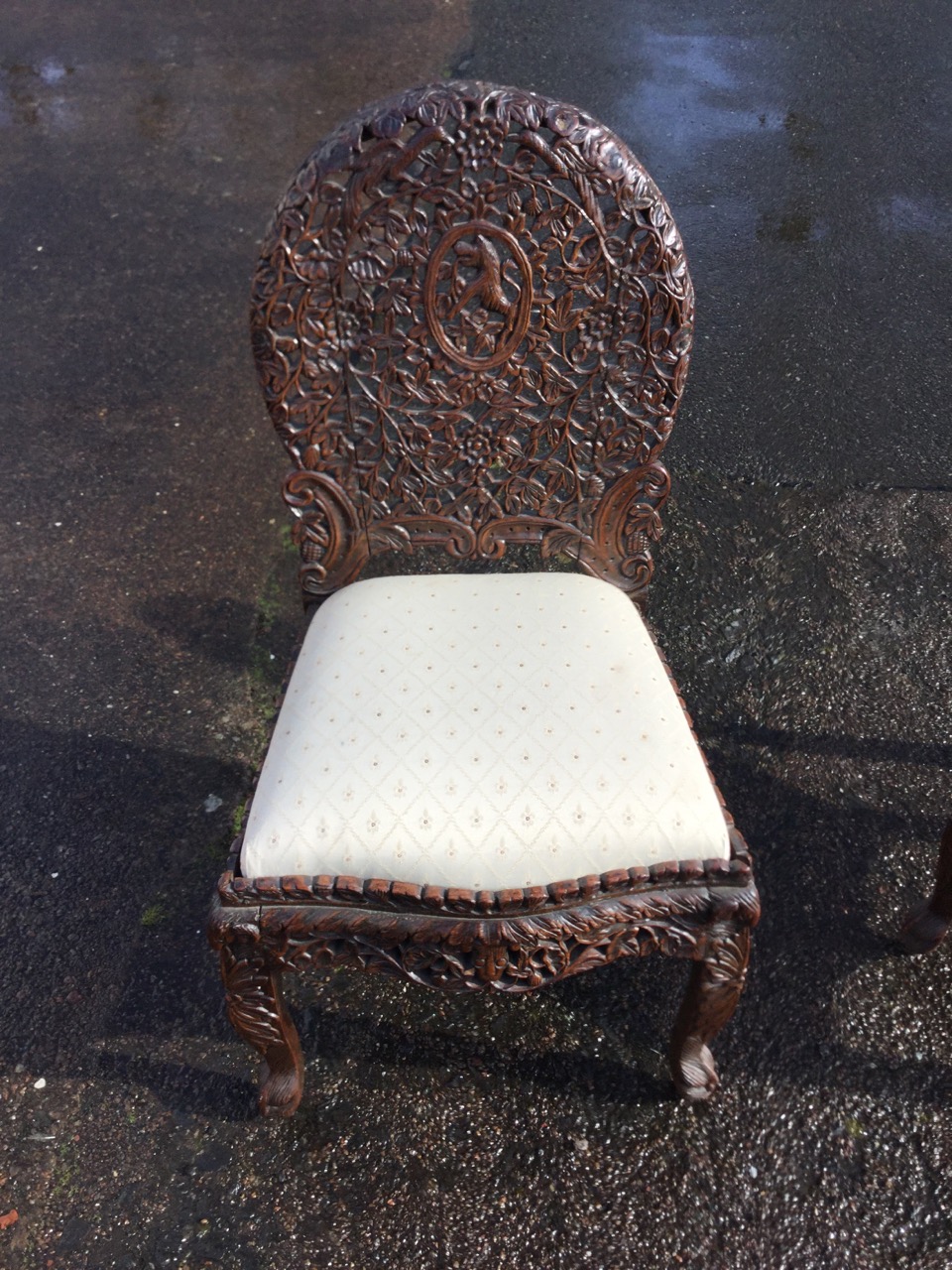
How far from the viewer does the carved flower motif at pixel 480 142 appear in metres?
1.48

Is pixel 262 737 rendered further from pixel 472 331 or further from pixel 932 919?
pixel 932 919

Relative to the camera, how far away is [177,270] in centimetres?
419

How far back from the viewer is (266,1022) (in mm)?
1607

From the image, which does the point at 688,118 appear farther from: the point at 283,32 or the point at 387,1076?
the point at 387,1076

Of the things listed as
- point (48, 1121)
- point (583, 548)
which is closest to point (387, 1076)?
point (48, 1121)

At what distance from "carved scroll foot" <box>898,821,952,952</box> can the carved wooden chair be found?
53 cm

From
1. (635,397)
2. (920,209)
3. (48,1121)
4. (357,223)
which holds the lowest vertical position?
(48,1121)

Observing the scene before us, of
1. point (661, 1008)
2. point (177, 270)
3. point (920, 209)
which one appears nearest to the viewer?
point (661, 1008)

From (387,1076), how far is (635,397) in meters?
1.30

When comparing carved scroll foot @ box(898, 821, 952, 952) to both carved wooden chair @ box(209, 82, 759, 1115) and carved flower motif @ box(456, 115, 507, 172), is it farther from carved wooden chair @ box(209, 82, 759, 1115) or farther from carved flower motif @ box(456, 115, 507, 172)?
carved flower motif @ box(456, 115, 507, 172)

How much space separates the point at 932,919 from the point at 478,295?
4.79 ft

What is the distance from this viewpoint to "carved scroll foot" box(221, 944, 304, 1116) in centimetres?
149

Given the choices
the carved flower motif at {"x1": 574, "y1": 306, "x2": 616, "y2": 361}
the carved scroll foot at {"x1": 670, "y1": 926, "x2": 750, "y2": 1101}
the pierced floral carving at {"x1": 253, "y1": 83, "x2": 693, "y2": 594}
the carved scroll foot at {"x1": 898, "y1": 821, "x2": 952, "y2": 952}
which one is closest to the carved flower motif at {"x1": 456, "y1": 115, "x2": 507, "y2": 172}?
the pierced floral carving at {"x1": 253, "y1": 83, "x2": 693, "y2": 594}

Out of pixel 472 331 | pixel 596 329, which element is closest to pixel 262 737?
pixel 472 331
